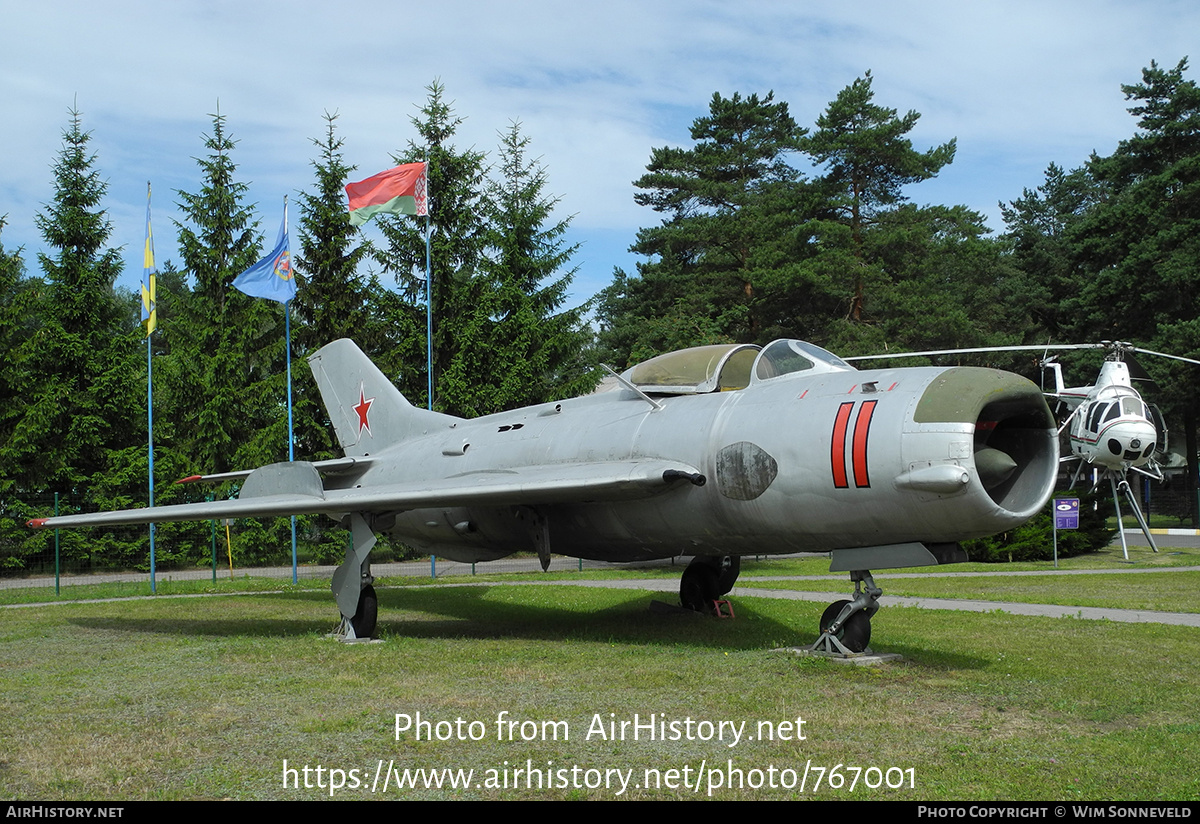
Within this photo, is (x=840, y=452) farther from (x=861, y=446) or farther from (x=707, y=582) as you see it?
(x=707, y=582)

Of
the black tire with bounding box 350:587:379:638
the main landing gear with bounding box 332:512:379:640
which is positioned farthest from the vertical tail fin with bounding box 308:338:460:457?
the black tire with bounding box 350:587:379:638

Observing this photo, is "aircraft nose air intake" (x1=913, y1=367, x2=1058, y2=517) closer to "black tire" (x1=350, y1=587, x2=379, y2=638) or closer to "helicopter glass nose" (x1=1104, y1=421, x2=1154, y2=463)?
"black tire" (x1=350, y1=587, x2=379, y2=638)

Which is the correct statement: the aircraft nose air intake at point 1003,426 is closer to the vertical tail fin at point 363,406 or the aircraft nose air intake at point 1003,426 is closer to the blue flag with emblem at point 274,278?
the vertical tail fin at point 363,406

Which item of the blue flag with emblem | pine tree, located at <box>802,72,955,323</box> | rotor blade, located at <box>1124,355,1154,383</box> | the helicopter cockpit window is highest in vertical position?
pine tree, located at <box>802,72,955,323</box>

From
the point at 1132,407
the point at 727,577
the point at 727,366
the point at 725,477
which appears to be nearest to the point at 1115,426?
the point at 1132,407

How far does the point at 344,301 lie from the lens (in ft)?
98.6

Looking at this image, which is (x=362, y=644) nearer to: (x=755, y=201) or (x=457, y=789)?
(x=457, y=789)

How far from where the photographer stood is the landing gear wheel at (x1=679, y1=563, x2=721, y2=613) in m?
12.8

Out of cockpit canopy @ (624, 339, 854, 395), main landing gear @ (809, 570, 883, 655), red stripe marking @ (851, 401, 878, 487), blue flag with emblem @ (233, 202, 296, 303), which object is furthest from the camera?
blue flag with emblem @ (233, 202, 296, 303)

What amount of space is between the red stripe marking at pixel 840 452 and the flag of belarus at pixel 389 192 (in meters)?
17.7

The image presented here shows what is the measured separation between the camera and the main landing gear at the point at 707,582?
504 inches

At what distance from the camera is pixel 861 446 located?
7.99m

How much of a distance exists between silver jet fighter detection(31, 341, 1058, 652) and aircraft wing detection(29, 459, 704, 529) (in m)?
0.03
